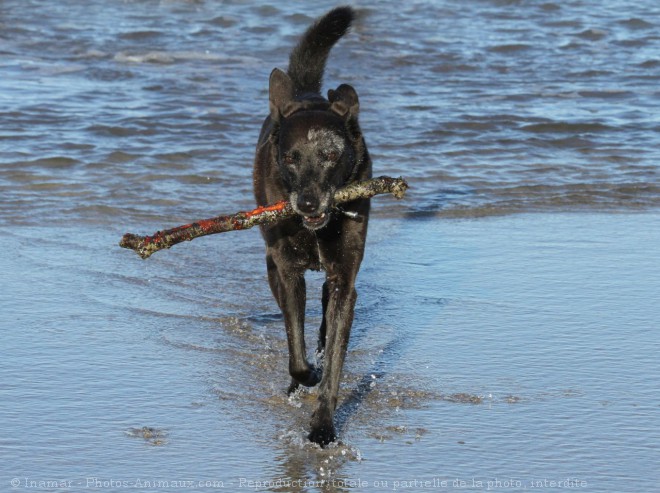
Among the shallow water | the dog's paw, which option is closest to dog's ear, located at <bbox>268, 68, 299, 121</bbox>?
the shallow water

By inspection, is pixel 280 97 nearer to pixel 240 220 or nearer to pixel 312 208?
pixel 240 220

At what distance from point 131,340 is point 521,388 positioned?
1.94 m

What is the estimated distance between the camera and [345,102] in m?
4.97

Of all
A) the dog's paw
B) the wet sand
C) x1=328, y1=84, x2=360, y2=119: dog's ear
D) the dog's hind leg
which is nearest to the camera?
the wet sand

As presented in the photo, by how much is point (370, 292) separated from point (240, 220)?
1.97 metres

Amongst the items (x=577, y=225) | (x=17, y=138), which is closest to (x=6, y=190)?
(x=17, y=138)

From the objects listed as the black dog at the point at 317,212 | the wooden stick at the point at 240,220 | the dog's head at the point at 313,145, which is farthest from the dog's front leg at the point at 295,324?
the dog's head at the point at 313,145

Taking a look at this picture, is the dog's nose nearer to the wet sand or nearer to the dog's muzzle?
the dog's muzzle

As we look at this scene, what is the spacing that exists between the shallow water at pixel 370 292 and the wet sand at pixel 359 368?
0.05 ft

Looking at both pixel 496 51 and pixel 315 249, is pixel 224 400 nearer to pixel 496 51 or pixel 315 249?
pixel 315 249

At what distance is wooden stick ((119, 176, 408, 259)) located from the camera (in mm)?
4707

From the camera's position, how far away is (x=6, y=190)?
355 inches

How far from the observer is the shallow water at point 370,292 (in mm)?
4297

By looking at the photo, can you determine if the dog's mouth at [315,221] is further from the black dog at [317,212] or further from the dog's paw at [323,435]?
the dog's paw at [323,435]
